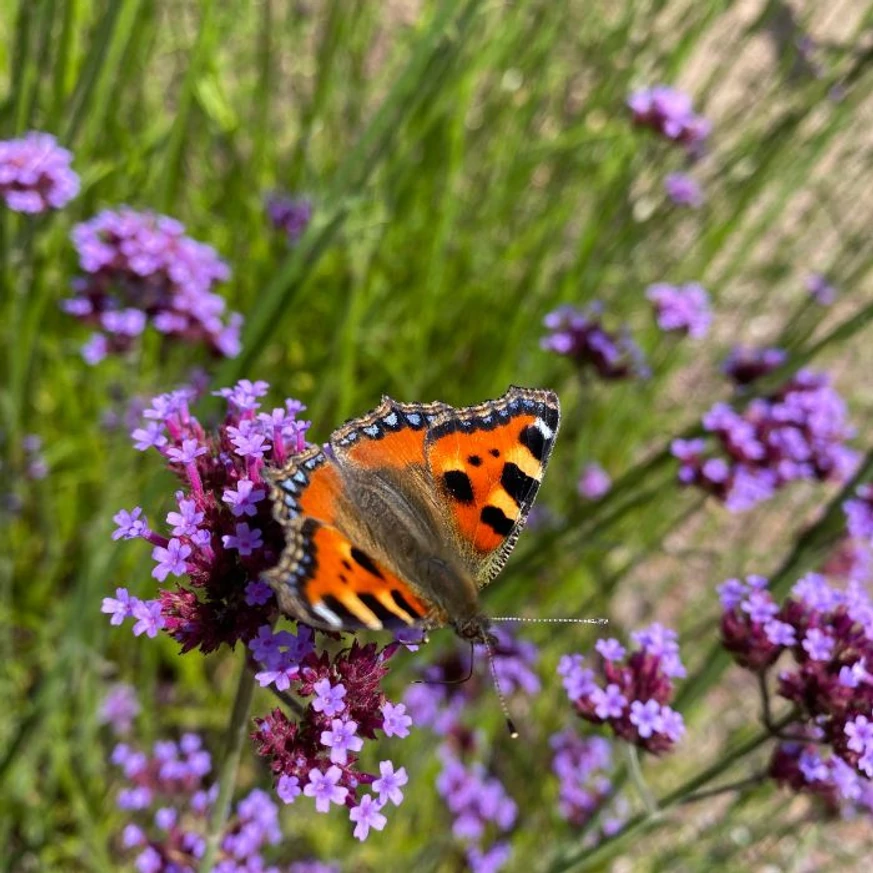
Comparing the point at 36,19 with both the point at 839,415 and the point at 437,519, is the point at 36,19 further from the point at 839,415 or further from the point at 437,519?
the point at 839,415

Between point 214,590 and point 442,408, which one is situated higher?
point 442,408

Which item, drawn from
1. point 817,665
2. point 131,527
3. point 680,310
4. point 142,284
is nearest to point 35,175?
point 142,284

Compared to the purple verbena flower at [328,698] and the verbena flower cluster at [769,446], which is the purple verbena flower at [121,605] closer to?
the purple verbena flower at [328,698]

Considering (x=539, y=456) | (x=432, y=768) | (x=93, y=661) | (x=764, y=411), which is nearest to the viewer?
(x=539, y=456)

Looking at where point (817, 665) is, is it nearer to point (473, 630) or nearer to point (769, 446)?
point (473, 630)

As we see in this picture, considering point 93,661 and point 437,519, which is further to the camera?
point 93,661

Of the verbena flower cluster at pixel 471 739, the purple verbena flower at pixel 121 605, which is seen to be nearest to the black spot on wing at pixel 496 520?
the purple verbena flower at pixel 121 605

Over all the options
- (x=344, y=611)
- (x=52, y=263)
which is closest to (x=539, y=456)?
(x=344, y=611)
